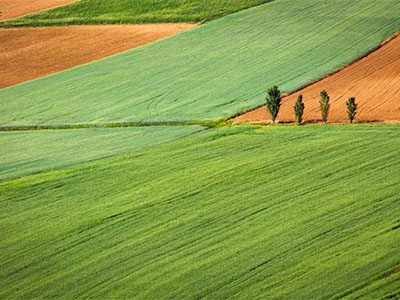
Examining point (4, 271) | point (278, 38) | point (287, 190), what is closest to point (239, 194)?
point (287, 190)

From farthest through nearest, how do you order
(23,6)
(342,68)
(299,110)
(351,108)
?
(23,6)
(342,68)
(299,110)
(351,108)

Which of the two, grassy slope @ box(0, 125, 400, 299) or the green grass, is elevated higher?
the green grass

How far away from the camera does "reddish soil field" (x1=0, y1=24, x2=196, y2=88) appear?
5431 cm

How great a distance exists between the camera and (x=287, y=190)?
27.5 meters

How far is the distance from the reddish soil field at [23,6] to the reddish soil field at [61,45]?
473cm

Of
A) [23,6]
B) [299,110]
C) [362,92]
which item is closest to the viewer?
[299,110]

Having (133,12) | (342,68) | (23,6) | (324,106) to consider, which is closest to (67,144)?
(324,106)

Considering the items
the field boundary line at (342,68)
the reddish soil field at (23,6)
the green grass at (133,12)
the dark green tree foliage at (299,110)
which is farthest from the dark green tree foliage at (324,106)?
the reddish soil field at (23,6)

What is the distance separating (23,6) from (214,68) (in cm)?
2953

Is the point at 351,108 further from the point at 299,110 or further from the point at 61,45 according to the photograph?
the point at 61,45

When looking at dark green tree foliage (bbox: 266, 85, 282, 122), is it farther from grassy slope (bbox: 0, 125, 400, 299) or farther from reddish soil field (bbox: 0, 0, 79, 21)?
reddish soil field (bbox: 0, 0, 79, 21)

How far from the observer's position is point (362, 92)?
41.6 meters

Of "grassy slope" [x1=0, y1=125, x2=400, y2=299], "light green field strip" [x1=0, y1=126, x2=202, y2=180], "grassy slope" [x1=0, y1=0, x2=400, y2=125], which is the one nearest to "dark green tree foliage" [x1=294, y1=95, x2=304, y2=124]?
"grassy slope" [x1=0, y1=125, x2=400, y2=299]

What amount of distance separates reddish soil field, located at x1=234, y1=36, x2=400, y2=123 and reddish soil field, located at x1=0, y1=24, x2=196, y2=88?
1765 cm
